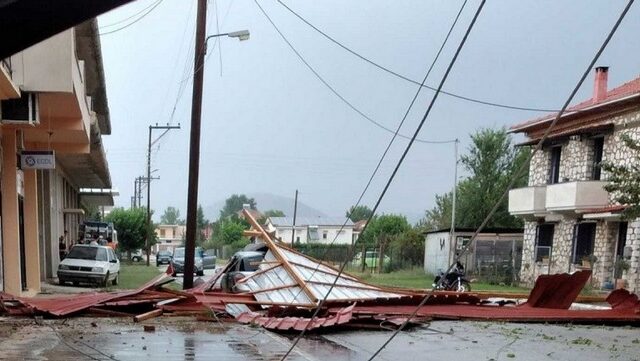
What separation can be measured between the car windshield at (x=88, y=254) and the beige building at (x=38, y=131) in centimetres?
121

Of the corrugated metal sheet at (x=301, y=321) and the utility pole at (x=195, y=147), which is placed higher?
the utility pole at (x=195, y=147)

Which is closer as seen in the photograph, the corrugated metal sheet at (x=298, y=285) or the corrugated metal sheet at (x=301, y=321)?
the corrugated metal sheet at (x=301, y=321)

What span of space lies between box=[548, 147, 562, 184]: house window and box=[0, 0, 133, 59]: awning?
28871 mm

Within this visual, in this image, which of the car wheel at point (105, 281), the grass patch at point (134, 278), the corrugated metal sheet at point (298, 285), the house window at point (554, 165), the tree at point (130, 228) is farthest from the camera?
the tree at point (130, 228)

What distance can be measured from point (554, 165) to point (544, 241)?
3832mm

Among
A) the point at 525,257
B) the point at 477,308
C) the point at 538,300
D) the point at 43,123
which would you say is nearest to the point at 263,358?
the point at 477,308

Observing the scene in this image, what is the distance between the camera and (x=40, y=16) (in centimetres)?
399

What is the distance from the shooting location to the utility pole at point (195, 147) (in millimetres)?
17984

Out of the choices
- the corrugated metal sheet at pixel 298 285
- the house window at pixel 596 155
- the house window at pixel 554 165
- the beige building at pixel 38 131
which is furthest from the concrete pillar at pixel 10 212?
the house window at pixel 554 165

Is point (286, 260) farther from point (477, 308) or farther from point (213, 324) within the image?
point (477, 308)

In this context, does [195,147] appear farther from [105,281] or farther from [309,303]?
[105,281]

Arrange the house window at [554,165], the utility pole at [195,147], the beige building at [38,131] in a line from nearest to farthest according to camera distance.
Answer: the beige building at [38,131]
the utility pole at [195,147]
the house window at [554,165]

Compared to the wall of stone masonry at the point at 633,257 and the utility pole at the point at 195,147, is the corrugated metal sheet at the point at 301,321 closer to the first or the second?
the utility pole at the point at 195,147

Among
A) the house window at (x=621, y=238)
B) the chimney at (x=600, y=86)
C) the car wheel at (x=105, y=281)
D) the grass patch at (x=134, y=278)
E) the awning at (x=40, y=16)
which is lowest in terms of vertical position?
the grass patch at (x=134, y=278)
